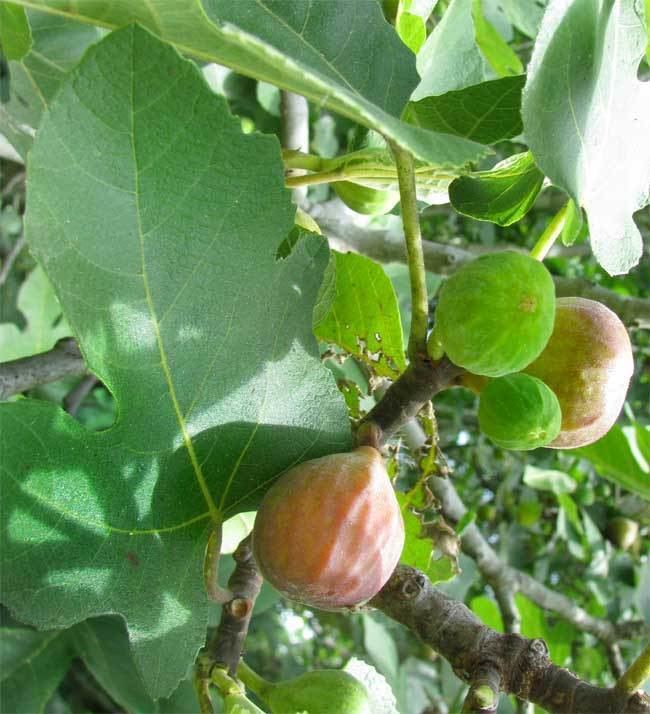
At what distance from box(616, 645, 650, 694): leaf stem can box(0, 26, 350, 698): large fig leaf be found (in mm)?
433

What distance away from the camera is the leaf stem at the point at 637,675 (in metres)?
0.94

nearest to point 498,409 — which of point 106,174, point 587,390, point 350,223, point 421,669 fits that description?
point 587,390

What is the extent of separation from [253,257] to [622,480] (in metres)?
1.13

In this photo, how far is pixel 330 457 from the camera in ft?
3.18

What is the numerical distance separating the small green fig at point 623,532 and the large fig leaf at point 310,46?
294cm

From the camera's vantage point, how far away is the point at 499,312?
844 millimetres

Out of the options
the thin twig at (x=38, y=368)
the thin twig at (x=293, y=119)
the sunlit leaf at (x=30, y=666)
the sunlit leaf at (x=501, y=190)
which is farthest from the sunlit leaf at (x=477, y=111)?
the sunlit leaf at (x=30, y=666)

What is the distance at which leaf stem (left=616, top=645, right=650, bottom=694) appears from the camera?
0.94 meters

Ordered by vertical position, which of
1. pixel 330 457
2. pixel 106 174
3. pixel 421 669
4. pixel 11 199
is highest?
pixel 106 174

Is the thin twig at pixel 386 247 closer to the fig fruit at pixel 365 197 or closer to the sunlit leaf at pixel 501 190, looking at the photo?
the fig fruit at pixel 365 197

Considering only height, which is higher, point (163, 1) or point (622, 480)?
point (163, 1)

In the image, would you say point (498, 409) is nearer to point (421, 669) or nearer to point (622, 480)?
point (622, 480)

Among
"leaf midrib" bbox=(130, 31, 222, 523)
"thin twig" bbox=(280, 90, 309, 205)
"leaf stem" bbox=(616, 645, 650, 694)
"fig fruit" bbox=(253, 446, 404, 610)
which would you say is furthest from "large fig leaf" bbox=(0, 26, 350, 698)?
"thin twig" bbox=(280, 90, 309, 205)

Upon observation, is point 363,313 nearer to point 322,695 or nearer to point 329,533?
point 329,533
